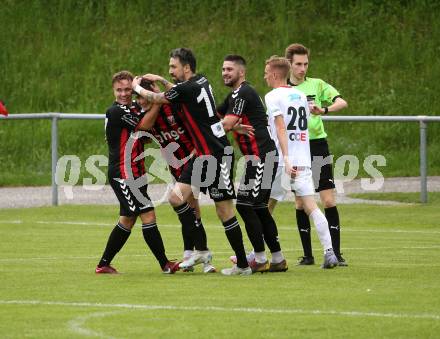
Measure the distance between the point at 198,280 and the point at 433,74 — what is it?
17.8 metres

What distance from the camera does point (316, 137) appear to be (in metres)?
13.4

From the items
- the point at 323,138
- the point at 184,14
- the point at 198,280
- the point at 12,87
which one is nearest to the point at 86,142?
the point at 12,87

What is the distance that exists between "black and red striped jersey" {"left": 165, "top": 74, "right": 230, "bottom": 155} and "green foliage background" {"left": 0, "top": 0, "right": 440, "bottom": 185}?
14.2 m

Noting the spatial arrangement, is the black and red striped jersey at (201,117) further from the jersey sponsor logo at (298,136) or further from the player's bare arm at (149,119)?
the jersey sponsor logo at (298,136)

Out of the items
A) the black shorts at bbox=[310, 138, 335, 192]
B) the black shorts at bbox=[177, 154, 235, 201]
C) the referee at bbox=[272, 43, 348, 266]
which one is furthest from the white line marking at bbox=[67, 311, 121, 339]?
the black shorts at bbox=[310, 138, 335, 192]

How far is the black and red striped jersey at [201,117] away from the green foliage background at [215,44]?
46.5 ft

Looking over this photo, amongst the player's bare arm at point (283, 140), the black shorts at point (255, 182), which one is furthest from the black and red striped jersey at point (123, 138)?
the player's bare arm at point (283, 140)

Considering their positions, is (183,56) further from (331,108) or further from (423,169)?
(423,169)

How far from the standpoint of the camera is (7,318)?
9.00m

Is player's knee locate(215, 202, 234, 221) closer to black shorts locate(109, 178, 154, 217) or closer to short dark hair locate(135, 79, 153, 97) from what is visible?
black shorts locate(109, 178, 154, 217)

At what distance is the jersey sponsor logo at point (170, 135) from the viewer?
480 inches

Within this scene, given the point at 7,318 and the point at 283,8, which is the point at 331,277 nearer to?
the point at 7,318

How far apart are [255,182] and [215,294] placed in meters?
1.89

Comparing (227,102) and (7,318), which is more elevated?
(227,102)
